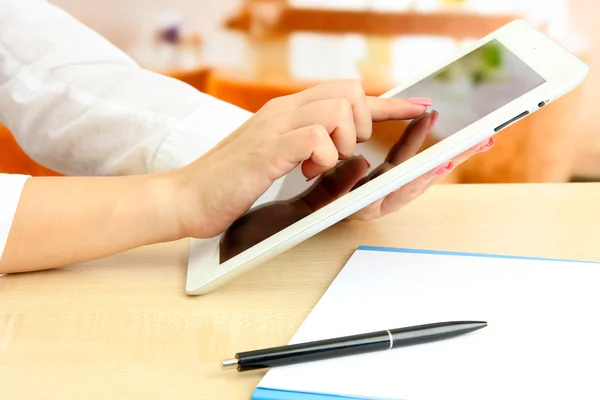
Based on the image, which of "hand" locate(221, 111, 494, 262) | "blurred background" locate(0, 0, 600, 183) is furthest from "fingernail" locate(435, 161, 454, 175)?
"blurred background" locate(0, 0, 600, 183)

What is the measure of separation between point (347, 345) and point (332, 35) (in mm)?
1764

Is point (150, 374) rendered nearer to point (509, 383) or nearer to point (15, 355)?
point (15, 355)

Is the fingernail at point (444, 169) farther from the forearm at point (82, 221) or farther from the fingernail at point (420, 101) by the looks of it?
the forearm at point (82, 221)

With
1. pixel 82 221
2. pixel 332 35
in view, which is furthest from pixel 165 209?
pixel 332 35

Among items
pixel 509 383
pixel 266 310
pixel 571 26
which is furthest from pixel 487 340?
pixel 571 26

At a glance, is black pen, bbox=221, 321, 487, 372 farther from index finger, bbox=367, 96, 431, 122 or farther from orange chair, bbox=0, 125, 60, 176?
orange chair, bbox=0, 125, 60, 176

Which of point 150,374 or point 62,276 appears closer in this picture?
point 150,374

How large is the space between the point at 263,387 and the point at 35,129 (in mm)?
579

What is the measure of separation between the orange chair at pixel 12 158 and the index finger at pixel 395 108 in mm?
1119

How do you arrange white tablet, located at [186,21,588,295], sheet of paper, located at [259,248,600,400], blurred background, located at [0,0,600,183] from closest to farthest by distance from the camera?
1. sheet of paper, located at [259,248,600,400]
2. white tablet, located at [186,21,588,295]
3. blurred background, located at [0,0,600,183]

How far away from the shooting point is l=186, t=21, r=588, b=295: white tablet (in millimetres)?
514

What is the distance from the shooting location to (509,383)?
0.41 meters

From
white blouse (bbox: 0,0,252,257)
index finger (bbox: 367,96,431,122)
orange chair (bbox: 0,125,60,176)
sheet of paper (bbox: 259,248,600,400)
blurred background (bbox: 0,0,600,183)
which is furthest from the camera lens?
blurred background (bbox: 0,0,600,183)

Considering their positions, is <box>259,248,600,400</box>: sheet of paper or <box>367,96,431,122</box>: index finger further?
<box>367,96,431,122</box>: index finger
